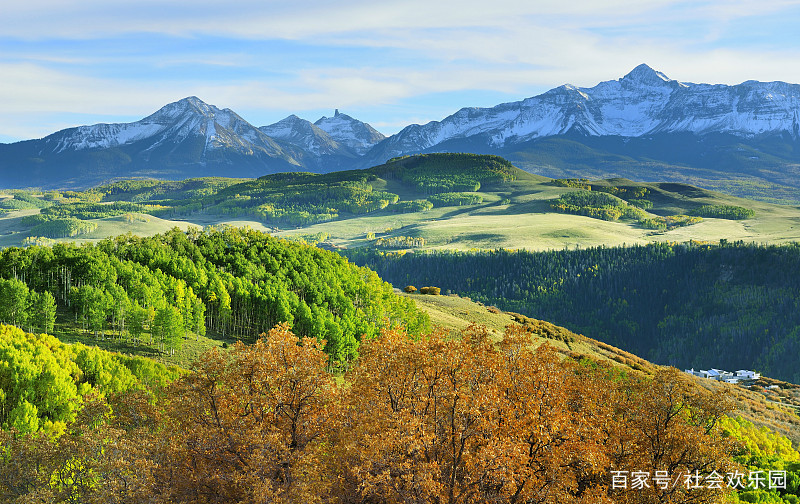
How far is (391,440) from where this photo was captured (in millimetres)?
26328

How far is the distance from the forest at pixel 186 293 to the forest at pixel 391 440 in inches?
949

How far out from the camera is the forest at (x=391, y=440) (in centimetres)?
2697

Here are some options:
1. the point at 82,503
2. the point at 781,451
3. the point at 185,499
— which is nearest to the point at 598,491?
the point at 185,499

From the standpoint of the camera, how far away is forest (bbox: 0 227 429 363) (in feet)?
229

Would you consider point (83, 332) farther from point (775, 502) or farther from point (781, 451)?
point (781, 451)

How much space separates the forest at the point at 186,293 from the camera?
2751 inches

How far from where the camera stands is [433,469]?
2594 centimetres

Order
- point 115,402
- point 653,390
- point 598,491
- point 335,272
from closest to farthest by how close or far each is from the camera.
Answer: point 598,491 < point 653,390 < point 115,402 < point 335,272

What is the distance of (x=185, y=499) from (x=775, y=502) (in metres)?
41.6

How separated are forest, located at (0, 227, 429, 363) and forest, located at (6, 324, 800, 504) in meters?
24.1

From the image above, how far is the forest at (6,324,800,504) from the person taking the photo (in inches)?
1062

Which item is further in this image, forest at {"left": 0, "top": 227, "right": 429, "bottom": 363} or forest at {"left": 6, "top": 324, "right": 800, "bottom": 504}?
forest at {"left": 0, "top": 227, "right": 429, "bottom": 363}

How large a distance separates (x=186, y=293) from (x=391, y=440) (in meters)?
63.1

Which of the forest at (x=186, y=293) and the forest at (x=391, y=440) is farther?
the forest at (x=186, y=293)
